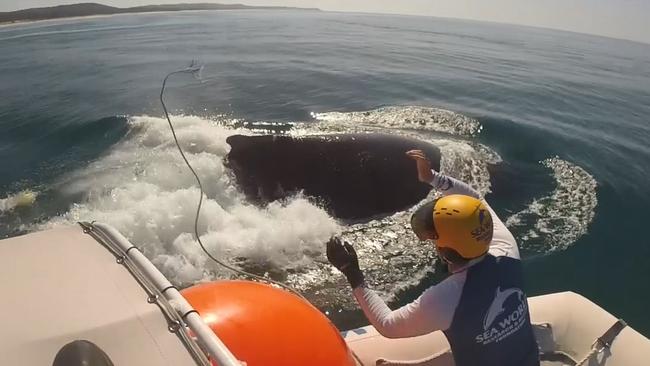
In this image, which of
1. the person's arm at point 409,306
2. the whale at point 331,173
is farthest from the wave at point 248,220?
the person's arm at point 409,306

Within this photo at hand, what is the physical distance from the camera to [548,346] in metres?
4.25

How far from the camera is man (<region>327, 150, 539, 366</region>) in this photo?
8.92 ft

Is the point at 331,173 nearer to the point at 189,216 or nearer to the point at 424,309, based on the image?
the point at 189,216

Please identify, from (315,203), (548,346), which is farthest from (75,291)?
(315,203)

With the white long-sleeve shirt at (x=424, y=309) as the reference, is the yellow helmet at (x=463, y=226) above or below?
above

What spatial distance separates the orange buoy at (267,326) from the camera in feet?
8.17

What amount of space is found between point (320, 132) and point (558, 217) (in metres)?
5.33

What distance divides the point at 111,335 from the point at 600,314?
392cm

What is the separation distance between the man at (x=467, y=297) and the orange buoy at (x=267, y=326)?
1.01 ft

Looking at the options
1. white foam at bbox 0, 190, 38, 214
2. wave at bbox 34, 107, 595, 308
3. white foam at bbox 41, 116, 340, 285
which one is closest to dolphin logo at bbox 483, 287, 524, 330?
wave at bbox 34, 107, 595, 308

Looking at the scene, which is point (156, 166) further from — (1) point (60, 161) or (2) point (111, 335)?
(2) point (111, 335)

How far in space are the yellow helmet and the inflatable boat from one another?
2.64 ft

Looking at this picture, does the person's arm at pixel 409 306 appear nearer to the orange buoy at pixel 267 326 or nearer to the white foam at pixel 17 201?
the orange buoy at pixel 267 326

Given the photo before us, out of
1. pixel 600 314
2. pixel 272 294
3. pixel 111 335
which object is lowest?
pixel 600 314
